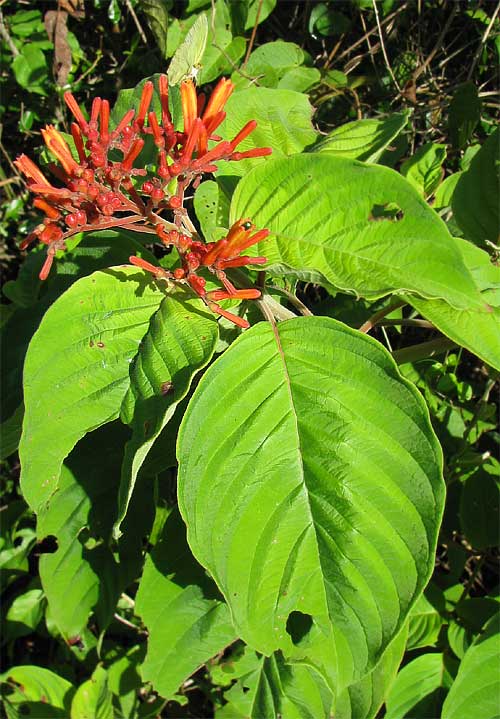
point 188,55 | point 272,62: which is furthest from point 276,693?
point 272,62

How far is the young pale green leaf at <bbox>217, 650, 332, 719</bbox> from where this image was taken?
1282 millimetres

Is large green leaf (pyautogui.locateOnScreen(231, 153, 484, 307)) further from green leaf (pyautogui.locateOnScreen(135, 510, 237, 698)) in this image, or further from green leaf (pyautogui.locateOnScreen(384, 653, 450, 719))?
green leaf (pyautogui.locateOnScreen(384, 653, 450, 719))

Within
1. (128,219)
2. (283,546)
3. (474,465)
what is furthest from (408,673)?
(128,219)

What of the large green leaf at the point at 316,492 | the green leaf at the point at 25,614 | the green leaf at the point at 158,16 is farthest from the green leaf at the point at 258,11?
the green leaf at the point at 25,614

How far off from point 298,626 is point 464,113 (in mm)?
1241

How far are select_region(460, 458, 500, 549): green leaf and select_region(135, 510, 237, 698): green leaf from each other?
1.89 feet

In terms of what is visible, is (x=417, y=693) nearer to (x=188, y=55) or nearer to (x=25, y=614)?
(x=25, y=614)

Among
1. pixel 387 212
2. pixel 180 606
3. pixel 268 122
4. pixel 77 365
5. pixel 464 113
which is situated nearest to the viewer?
pixel 387 212

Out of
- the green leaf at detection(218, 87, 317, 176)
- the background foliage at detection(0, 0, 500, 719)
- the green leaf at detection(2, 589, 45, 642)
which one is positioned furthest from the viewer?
the green leaf at detection(2, 589, 45, 642)

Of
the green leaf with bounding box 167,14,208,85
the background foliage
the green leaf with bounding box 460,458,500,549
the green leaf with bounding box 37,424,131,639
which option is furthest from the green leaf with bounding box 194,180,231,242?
the green leaf with bounding box 460,458,500,549

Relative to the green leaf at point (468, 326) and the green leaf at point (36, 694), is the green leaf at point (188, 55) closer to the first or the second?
the green leaf at point (468, 326)

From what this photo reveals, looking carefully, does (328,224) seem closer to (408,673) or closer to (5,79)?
(408,673)

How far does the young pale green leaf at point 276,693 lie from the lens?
1.28 metres

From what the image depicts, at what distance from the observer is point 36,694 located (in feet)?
5.59
